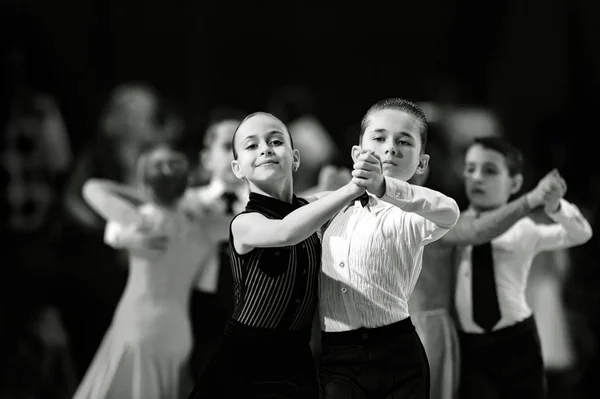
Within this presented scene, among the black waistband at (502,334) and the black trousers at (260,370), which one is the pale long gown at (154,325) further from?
the black waistband at (502,334)

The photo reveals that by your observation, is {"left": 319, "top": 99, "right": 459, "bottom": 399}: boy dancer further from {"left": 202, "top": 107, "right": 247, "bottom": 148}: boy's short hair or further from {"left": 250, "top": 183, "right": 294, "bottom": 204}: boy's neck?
{"left": 202, "top": 107, "right": 247, "bottom": 148}: boy's short hair

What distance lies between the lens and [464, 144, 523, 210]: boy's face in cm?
346

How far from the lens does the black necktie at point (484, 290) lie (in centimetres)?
347

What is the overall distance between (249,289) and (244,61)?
442 cm

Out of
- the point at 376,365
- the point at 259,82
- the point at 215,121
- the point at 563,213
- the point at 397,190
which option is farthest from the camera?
the point at 259,82

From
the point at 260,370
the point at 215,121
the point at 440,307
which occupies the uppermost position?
the point at 215,121

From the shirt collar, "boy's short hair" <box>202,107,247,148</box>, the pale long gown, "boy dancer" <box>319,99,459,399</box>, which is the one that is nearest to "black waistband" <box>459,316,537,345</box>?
"boy dancer" <box>319,99,459,399</box>

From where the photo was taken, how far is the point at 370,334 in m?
2.82

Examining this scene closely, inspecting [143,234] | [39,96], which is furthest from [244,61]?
[143,234]

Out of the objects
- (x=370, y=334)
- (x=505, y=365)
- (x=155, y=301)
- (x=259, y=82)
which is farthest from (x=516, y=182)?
(x=259, y=82)

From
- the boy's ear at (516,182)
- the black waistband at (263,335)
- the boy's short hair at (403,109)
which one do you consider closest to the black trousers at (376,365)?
the black waistband at (263,335)

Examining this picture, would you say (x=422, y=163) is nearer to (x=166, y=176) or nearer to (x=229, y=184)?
(x=166, y=176)

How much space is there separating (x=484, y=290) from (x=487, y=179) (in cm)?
43

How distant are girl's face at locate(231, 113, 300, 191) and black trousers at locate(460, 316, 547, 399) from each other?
3.72 feet
